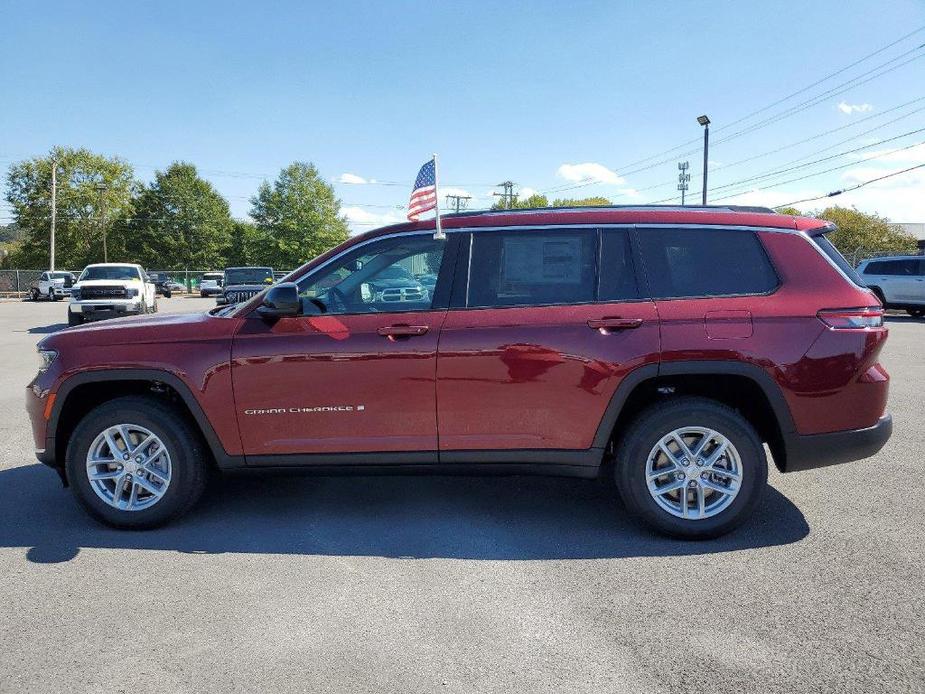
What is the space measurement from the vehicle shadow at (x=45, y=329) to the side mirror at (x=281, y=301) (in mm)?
16830

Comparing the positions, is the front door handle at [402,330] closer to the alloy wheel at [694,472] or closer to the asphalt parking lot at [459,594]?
the asphalt parking lot at [459,594]

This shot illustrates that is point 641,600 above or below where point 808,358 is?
below

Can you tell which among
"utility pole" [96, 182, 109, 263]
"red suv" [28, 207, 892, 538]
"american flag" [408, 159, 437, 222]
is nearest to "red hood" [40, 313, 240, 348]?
"red suv" [28, 207, 892, 538]

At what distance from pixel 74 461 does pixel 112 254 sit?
3270 inches

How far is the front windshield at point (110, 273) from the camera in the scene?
19.7 meters

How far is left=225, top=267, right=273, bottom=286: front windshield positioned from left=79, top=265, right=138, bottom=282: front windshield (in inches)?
182

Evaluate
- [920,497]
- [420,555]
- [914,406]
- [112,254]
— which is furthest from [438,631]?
[112,254]

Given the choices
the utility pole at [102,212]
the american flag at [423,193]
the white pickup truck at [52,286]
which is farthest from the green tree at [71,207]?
the american flag at [423,193]

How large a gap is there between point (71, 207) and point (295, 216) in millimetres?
23799

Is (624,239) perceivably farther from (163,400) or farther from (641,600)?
(163,400)

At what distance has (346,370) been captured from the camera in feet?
13.1

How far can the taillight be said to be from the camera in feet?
12.8

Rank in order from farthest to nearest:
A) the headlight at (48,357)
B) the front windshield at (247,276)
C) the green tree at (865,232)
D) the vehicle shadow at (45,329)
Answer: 1. the green tree at (865,232)
2. the front windshield at (247,276)
3. the vehicle shadow at (45,329)
4. the headlight at (48,357)

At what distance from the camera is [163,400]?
4.28 m
